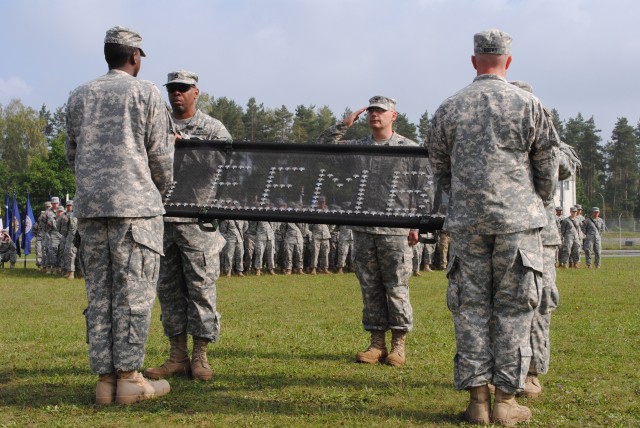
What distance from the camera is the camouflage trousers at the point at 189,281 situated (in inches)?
249

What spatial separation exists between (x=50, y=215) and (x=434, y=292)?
13.7 metres

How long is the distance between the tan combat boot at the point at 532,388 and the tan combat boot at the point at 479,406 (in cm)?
86

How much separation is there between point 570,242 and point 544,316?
21.4 m

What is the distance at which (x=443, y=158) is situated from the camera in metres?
5.33

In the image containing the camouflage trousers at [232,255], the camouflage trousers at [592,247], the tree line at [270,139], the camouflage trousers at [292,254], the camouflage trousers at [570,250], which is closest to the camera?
the camouflage trousers at [232,255]

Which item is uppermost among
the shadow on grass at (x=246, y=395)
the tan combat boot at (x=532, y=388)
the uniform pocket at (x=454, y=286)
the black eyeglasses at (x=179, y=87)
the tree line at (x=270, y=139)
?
the tree line at (x=270, y=139)

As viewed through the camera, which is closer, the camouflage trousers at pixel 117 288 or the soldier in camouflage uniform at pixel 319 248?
the camouflage trousers at pixel 117 288

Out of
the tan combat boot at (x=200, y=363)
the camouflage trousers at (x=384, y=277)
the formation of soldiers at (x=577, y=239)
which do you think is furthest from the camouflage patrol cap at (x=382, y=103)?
the formation of soldiers at (x=577, y=239)

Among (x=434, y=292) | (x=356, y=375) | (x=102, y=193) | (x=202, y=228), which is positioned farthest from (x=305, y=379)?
(x=434, y=292)

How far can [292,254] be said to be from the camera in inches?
930

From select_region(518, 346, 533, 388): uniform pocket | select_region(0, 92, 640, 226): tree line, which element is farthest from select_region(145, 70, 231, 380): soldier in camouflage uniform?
select_region(0, 92, 640, 226): tree line

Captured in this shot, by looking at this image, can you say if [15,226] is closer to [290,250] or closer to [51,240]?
[51,240]

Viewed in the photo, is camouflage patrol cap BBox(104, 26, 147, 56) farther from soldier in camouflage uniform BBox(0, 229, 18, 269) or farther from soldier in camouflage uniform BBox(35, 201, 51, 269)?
soldier in camouflage uniform BBox(0, 229, 18, 269)

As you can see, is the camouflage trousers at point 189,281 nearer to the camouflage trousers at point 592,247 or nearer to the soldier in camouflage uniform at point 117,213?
the soldier in camouflage uniform at point 117,213
